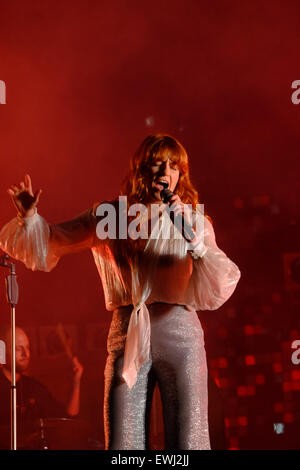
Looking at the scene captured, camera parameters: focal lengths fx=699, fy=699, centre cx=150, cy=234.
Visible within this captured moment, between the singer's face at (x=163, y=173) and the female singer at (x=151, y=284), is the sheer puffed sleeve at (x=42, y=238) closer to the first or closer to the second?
the female singer at (x=151, y=284)

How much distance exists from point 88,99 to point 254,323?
168 centimetres

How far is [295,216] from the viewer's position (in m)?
4.30

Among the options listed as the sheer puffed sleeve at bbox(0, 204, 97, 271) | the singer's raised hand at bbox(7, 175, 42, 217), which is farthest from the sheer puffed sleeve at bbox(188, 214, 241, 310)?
the singer's raised hand at bbox(7, 175, 42, 217)

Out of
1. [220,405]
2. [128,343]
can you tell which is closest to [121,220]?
[128,343]

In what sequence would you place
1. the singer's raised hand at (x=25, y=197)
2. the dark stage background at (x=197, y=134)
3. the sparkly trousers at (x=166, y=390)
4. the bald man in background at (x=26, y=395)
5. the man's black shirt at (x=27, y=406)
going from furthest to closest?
the dark stage background at (x=197, y=134)
the bald man in background at (x=26, y=395)
the man's black shirt at (x=27, y=406)
the singer's raised hand at (x=25, y=197)
the sparkly trousers at (x=166, y=390)

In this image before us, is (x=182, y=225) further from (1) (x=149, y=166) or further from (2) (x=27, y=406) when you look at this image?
(2) (x=27, y=406)

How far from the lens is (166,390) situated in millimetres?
1801

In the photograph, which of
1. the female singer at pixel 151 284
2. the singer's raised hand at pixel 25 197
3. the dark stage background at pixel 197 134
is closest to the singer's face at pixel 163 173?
the female singer at pixel 151 284

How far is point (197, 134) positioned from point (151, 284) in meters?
2.51

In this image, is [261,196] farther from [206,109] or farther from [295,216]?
[206,109]

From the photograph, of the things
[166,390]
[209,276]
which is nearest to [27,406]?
[166,390]

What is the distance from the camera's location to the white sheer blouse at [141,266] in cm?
182

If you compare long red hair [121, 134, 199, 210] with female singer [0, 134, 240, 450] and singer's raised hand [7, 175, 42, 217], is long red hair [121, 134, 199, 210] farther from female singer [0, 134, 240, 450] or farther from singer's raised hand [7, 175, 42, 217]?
singer's raised hand [7, 175, 42, 217]

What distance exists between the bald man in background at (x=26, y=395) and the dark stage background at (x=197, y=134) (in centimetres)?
17
